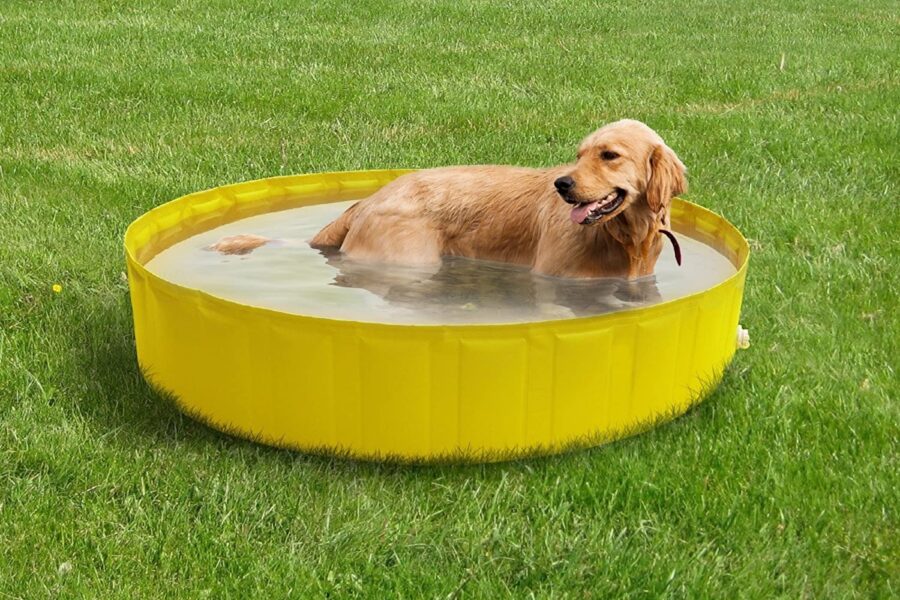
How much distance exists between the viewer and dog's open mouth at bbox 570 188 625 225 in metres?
4.45

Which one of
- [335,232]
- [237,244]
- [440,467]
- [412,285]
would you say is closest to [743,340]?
[412,285]

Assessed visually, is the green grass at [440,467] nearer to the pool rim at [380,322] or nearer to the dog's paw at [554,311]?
the pool rim at [380,322]

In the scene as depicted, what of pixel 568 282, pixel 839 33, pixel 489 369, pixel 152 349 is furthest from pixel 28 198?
pixel 839 33

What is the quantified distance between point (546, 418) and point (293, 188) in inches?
122

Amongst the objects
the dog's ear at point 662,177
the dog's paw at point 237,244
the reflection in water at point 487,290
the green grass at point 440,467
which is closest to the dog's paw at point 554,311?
the reflection in water at point 487,290

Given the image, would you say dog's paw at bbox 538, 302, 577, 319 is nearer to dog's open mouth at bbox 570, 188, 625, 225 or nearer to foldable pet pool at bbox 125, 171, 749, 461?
dog's open mouth at bbox 570, 188, 625, 225

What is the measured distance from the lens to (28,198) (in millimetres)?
6828

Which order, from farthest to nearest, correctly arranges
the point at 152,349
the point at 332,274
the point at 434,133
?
Result: the point at 434,133 → the point at 332,274 → the point at 152,349

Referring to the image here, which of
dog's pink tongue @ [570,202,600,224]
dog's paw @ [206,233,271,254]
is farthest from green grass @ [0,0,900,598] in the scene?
dog's pink tongue @ [570,202,600,224]

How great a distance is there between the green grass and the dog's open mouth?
35.2 inches

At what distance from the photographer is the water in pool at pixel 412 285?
4742mm

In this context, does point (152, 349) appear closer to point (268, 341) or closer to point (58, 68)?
point (268, 341)

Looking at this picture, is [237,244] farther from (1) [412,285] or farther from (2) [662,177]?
(2) [662,177]

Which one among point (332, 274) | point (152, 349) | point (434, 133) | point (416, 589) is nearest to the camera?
point (416, 589)
